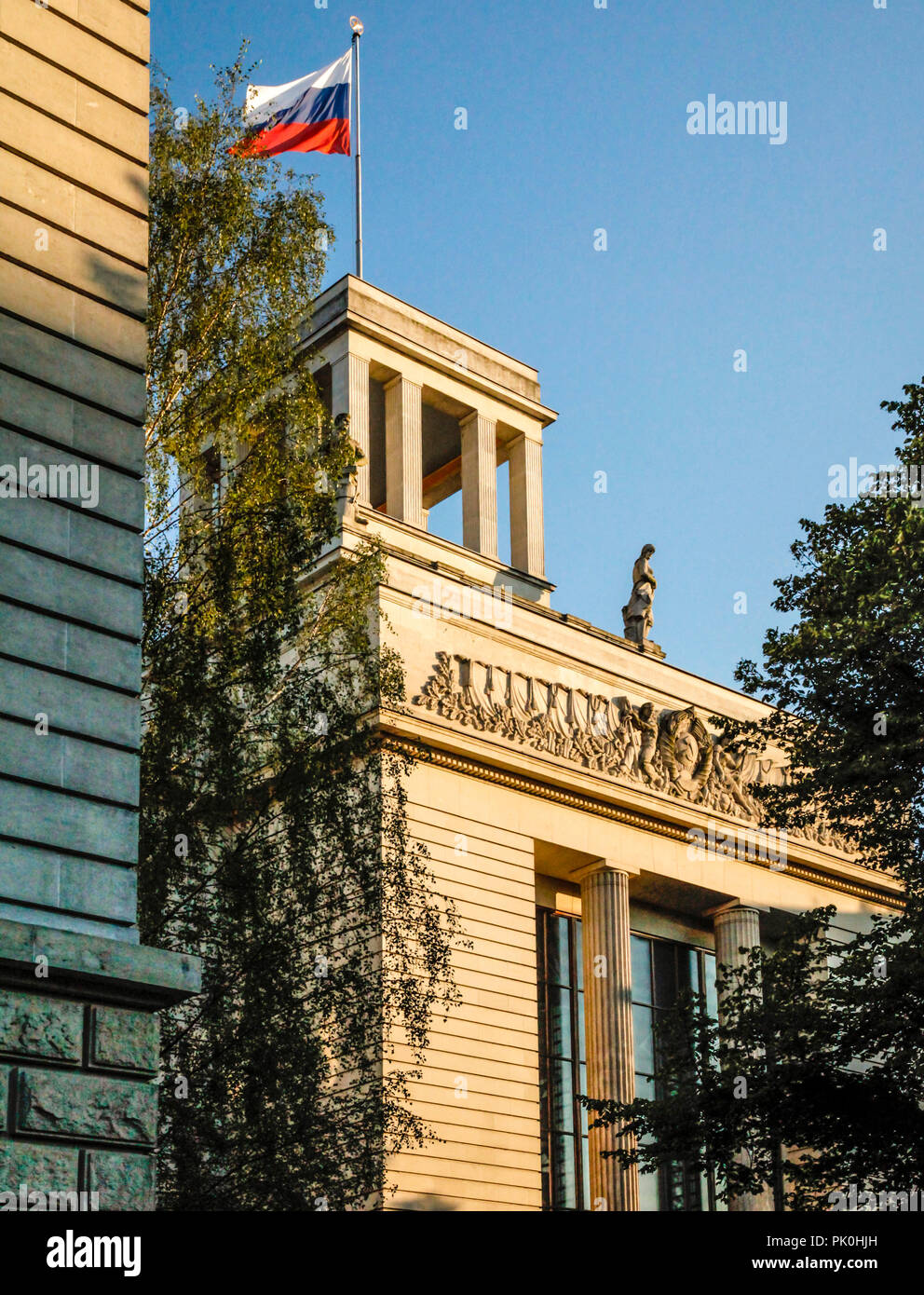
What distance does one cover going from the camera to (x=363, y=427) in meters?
42.5

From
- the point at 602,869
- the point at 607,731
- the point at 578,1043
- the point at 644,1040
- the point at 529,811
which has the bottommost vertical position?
the point at 578,1043

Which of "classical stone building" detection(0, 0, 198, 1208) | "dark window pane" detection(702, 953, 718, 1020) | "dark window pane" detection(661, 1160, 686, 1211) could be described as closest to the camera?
"classical stone building" detection(0, 0, 198, 1208)

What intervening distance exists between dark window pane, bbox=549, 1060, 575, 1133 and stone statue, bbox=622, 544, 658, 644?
39.5ft

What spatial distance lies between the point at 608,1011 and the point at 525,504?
15.2m

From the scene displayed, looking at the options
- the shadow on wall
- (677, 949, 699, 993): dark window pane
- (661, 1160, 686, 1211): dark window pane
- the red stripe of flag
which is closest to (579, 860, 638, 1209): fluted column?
(661, 1160, 686, 1211): dark window pane

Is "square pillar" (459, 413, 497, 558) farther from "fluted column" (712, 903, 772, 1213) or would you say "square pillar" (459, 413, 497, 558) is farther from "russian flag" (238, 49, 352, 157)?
"fluted column" (712, 903, 772, 1213)

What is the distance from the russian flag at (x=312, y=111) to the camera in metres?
42.7

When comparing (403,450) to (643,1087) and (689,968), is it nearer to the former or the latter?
(689,968)

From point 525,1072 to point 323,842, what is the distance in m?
13.5

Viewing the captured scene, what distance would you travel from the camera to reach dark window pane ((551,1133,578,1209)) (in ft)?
128

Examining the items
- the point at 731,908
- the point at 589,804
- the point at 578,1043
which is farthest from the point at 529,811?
the point at 731,908

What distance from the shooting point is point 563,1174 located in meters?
39.2

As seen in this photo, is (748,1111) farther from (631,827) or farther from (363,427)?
(363,427)

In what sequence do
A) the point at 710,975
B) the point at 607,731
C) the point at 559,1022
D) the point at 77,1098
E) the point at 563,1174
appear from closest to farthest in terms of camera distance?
the point at 77,1098, the point at 563,1174, the point at 559,1022, the point at 607,731, the point at 710,975
